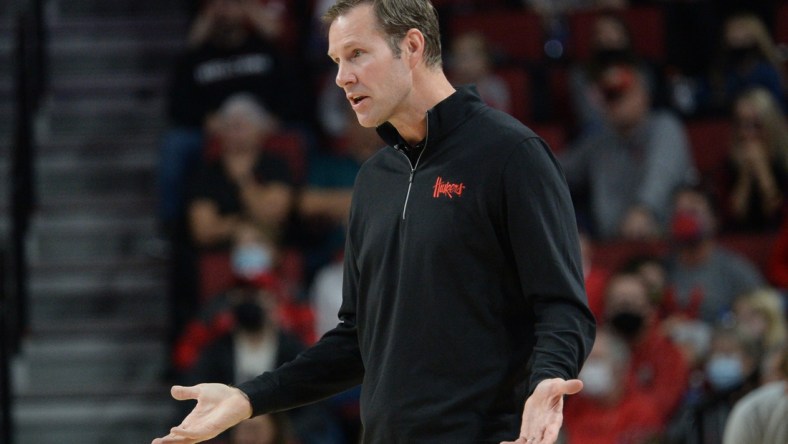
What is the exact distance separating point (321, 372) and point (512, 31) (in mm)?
6365

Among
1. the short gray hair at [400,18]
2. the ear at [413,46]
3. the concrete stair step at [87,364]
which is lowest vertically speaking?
the concrete stair step at [87,364]

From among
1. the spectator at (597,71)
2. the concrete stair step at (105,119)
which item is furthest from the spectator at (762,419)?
the concrete stair step at (105,119)

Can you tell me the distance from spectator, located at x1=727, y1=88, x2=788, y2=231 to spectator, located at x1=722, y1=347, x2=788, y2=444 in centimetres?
279

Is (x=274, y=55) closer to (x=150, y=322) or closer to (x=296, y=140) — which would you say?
(x=296, y=140)

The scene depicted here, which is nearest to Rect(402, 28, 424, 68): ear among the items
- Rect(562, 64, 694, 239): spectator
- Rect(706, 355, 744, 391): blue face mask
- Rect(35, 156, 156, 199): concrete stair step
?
Rect(706, 355, 744, 391): blue face mask

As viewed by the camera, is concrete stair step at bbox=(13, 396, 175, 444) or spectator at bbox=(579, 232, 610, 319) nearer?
spectator at bbox=(579, 232, 610, 319)

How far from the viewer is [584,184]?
7.97 m

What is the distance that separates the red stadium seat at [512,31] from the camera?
892 centimetres

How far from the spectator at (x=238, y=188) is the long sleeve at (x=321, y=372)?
444cm

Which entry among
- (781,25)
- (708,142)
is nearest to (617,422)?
(708,142)

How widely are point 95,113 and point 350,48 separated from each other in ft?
20.8

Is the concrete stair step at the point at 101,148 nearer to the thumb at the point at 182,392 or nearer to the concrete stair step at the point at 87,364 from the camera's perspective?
the concrete stair step at the point at 87,364

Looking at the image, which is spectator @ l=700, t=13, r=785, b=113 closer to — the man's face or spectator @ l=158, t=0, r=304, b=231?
spectator @ l=158, t=0, r=304, b=231

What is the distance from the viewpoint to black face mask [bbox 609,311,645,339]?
6504 mm
